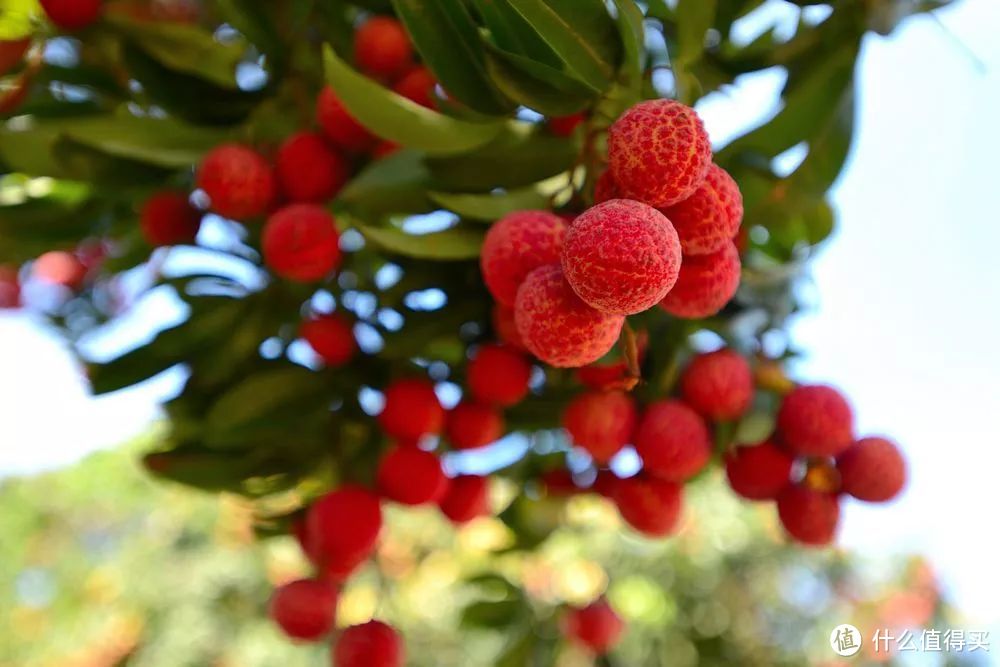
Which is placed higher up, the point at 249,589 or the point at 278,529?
the point at 278,529

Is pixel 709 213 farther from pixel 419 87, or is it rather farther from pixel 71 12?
pixel 71 12

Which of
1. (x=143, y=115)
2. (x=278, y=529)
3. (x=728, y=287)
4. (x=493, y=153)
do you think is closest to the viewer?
(x=728, y=287)

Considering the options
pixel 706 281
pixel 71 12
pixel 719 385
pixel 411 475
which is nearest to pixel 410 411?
pixel 411 475

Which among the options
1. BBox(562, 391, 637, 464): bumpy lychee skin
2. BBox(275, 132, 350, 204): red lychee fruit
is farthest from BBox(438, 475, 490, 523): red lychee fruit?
BBox(275, 132, 350, 204): red lychee fruit

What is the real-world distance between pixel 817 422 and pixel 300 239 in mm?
498

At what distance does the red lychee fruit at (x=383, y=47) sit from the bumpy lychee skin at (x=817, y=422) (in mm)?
505

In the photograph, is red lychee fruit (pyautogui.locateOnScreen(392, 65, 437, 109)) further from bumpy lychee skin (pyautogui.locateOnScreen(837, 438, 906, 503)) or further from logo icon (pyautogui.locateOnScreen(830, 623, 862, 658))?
logo icon (pyautogui.locateOnScreen(830, 623, 862, 658))

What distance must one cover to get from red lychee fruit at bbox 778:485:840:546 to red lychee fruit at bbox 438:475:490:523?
36 centimetres

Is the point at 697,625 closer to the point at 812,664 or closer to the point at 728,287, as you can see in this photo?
the point at 812,664

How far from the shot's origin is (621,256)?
390 mm

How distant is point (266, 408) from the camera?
34.9 inches

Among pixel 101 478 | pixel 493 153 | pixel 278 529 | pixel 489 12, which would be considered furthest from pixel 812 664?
pixel 101 478

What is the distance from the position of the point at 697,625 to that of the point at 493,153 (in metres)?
1.74

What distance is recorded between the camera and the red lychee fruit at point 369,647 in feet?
2.93
